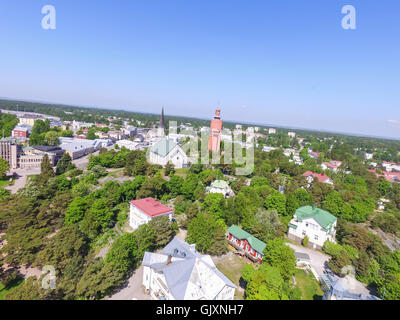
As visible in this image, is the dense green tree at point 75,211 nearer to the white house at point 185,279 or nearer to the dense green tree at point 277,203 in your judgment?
the white house at point 185,279

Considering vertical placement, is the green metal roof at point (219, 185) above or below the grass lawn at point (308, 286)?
above

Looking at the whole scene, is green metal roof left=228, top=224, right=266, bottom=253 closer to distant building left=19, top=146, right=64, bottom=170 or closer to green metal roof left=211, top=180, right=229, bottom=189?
green metal roof left=211, top=180, right=229, bottom=189

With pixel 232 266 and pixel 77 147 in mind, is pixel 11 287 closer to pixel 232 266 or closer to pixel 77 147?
pixel 232 266

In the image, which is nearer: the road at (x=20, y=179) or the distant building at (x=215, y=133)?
the road at (x=20, y=179)

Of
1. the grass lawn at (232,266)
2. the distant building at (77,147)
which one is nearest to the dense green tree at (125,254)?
the grass lawn at (232,266)

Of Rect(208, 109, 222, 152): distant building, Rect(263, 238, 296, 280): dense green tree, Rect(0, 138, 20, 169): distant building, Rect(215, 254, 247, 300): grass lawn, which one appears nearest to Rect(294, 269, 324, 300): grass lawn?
Rect(263, 238, 296, 280): dense green tree
